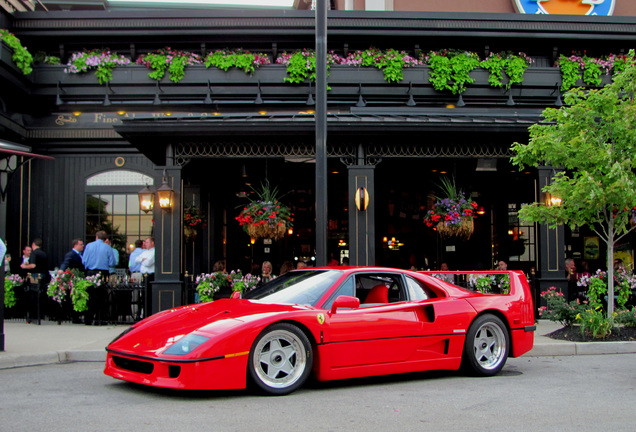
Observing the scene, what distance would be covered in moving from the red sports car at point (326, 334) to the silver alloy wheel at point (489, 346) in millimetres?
12

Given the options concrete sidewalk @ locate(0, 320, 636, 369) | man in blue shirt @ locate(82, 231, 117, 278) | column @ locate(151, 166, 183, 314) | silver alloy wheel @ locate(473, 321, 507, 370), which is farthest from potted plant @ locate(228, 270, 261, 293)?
silver alloy wheel @ locate(473, 321, 507, 370)

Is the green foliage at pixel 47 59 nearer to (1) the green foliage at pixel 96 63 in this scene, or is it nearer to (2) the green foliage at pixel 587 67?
(1) the green foliage at pixel 96 63

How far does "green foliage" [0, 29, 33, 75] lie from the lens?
15.2 metres

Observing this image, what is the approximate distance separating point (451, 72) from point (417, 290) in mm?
11039

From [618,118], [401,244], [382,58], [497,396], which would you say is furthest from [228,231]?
[497,396]

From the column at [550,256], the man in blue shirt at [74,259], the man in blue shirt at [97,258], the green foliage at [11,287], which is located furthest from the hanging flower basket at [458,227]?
the green foliage at [11,287]

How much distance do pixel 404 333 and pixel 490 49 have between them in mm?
12677

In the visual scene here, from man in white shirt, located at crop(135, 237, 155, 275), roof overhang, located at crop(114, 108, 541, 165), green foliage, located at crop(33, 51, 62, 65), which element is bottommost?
man in white shirt, located at crop(135, 237, 155, 275)

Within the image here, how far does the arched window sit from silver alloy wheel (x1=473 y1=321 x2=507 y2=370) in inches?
439

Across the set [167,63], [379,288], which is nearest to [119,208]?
[167,63]

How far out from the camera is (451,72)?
1678 centimetres

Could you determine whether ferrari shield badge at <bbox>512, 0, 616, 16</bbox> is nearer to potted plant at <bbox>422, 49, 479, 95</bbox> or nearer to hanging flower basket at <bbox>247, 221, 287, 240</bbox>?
potted plant at <bbox>422, 49, 479, 95</bbox>

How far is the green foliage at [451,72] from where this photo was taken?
16.6m

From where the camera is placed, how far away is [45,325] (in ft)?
39.7
